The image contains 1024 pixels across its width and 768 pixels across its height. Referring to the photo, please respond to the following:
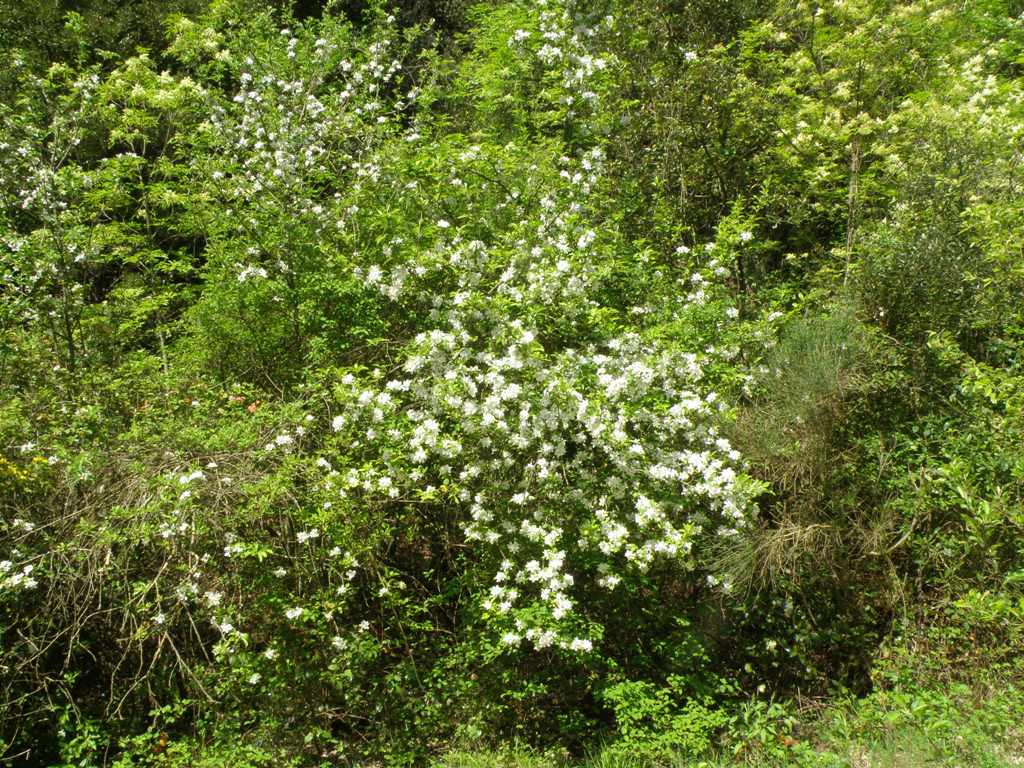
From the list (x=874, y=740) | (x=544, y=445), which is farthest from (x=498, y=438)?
(x=874, y=740)

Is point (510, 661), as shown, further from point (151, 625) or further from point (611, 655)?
point (151, 625)

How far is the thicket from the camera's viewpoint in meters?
4.34

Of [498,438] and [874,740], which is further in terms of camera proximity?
[498,438]

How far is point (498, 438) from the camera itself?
14.9 feet

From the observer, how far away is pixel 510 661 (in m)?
4.70

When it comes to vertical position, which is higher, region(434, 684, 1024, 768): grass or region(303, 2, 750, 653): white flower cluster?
region(303, 2, 750, 653): white flower cluster

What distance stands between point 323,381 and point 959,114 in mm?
5708

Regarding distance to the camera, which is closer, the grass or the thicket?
the grass

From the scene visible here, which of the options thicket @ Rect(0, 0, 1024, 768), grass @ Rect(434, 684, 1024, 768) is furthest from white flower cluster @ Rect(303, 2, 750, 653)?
grass @ Rect(434, 684, 1024, 768)

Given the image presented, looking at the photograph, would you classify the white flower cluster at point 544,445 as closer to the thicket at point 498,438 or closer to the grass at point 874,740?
the thicket at point 498,438

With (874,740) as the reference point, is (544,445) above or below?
above

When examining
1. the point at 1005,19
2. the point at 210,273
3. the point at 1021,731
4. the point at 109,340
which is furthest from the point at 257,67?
the point at 1005,19

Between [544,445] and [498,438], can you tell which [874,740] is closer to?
[544,445]

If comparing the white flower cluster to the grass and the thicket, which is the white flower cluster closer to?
the thicket
